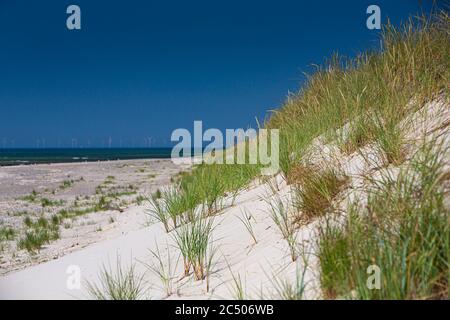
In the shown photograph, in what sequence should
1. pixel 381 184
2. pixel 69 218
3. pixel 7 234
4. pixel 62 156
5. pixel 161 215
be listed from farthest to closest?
1. pixel 62 156
2. pixel 69 218
3. pixel 7 234
4. pixel 161 215
5. pixel 381 184

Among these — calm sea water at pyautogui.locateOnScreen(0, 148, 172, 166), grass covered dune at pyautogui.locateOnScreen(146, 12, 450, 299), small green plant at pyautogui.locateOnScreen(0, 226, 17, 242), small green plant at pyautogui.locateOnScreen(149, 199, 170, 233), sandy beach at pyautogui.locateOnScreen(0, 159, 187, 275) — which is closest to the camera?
grass covered dune at pyautogui.locateOnScreen(146, 12, 450, 299)

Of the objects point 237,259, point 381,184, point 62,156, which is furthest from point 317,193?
point 62,156

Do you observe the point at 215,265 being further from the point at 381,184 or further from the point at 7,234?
the point at 7,234

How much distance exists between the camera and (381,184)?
2.71 m

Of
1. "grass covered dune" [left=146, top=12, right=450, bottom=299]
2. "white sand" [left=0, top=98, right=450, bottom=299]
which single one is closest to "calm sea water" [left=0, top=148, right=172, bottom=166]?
"white sand" [left=0, top=98, right=450, bottom=299]

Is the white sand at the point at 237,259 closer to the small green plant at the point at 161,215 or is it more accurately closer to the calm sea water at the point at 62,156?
the small green plant at the point at 161,215

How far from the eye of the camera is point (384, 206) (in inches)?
82.5

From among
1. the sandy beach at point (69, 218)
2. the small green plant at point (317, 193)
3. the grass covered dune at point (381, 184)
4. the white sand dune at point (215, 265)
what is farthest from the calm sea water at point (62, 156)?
the small green plant at point (317, 193)

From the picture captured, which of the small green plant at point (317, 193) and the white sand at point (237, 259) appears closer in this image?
the white sand at point (237, 259)

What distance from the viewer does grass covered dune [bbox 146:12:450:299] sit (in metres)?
1.73

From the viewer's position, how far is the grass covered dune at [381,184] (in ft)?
5.69

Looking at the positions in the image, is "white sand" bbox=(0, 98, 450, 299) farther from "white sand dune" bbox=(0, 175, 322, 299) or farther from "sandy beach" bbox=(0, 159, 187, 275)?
"sandy beach" bbox=(0, 159, 187, 275)

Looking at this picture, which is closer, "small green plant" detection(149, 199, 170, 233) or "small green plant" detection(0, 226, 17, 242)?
"small green plant" detection(149, 199, 170, 233)
